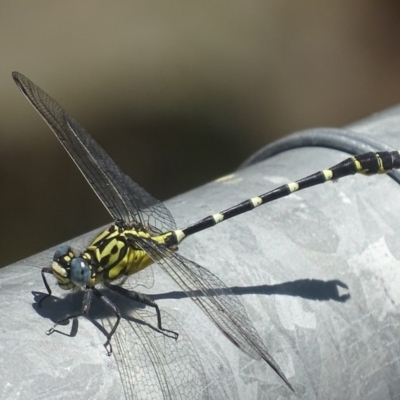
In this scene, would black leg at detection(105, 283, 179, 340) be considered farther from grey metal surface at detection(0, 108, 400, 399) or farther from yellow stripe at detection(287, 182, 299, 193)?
yellow stripe at detection(287, 182, 299, 193)

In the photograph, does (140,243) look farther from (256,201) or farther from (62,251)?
(256,201)

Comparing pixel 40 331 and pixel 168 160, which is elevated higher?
pixel 40 331

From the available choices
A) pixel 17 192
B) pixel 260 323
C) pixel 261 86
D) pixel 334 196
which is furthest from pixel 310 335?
pixel 261 86

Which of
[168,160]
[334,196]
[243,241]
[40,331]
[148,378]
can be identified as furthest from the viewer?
[168,160]

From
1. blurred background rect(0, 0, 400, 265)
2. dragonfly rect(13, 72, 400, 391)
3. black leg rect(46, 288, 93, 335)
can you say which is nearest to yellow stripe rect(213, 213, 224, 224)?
dragonfly rect(13, 72, 400, 391)

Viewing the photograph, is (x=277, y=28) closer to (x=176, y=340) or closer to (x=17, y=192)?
(x=17, y=192)

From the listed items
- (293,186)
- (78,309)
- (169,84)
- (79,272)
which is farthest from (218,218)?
(169,84)

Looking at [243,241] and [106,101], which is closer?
[243,241]
